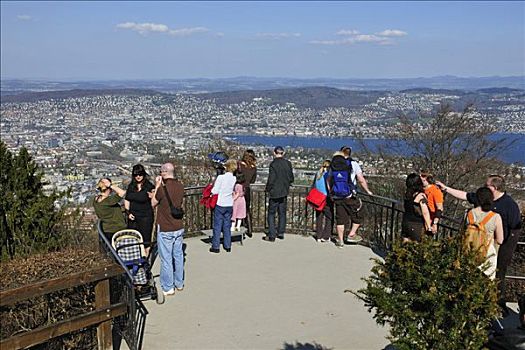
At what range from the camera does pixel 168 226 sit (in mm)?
7734

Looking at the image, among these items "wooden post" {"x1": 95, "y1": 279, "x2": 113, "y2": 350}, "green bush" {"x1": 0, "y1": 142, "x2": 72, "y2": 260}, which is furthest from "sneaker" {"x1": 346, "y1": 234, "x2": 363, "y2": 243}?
"wooden post" {"x1": 95, "y1": 279, "x2": 113, "y2": 350}

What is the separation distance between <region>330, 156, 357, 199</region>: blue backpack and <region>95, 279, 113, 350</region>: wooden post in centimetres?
534

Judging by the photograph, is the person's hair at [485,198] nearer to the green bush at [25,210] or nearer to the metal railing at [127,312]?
the metal railing at [127,312]

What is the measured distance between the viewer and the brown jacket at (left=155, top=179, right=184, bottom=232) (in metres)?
7.68

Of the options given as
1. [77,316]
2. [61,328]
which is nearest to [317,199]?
[77,316]

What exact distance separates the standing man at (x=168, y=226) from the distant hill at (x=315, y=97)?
4138 centimetres

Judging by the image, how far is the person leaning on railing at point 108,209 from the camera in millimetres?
8148

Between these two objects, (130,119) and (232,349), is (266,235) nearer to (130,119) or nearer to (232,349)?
(232,349)

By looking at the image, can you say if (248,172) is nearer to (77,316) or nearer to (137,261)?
(137,261)

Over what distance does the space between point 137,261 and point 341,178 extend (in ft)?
13.5

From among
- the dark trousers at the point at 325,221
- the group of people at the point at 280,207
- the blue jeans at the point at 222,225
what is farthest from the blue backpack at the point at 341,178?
the blue jeans at the point at 222,225

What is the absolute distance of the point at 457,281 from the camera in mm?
3805

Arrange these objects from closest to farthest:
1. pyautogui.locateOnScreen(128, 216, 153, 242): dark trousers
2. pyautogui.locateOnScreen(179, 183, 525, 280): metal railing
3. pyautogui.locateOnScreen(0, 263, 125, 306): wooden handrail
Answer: pyautogui.locateOnScreen(0, 263, 125, 306): wooden handrail → pyautogui.locateOnScreen(128, 216, 153, 242): dark trousers → pyautogui.locateOnScreen(179, 183, 525, 280): metal railing

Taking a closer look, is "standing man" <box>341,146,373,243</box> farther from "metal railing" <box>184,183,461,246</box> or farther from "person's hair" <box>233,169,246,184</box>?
"person's hair" <box>233,169,246,184</box>
